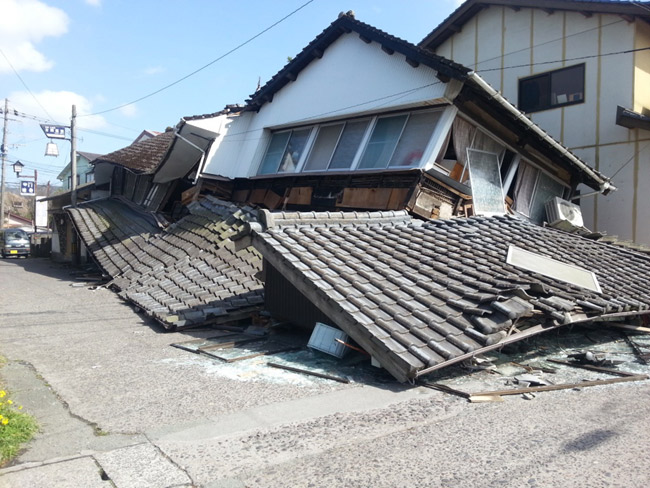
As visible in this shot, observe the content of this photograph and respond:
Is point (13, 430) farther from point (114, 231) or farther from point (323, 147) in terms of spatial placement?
point (114, 231)

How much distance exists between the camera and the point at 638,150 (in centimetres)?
1355

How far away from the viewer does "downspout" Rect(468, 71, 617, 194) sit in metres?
9.70

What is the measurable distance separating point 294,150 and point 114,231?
671cm

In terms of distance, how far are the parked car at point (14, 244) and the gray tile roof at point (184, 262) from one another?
45.0 ft

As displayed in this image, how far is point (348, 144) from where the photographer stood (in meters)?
12.4

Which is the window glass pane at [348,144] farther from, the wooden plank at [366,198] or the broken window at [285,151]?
the broken window at [285,151]

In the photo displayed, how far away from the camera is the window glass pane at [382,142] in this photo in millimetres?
11250

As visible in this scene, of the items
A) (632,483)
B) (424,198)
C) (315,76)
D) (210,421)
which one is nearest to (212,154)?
(315,76)

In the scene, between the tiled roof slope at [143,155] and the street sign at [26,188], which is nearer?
the tiled roof slope at [143,155]

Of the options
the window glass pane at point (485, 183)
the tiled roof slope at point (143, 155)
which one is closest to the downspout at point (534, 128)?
Answer: the window glass pane at point (485, 183)

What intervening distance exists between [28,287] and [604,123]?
56.2 feet

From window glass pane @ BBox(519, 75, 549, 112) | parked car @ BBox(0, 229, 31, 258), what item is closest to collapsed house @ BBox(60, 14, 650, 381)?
window glass pane @ BBox(519, 75, 549, 112)

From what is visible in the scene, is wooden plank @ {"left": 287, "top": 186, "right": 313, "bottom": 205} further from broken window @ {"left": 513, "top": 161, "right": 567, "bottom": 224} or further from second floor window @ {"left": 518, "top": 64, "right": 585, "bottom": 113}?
second floor window @ {"left": 518, "top": 64, "right": 585, "bottom": 113}

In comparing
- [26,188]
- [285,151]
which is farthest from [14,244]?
[285,151]
